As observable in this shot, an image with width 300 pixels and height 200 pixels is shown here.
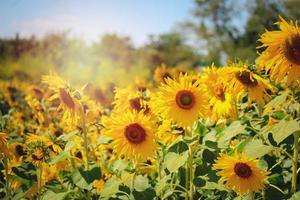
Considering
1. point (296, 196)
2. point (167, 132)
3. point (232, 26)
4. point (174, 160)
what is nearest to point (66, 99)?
point (167, 132)

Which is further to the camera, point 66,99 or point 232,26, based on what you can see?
point 232,26

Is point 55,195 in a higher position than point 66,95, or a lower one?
lower

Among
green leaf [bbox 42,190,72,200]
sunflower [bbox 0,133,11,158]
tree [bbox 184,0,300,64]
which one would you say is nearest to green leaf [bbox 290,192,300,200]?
green leaf [bbox 42,190,72,200]

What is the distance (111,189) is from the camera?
268cm

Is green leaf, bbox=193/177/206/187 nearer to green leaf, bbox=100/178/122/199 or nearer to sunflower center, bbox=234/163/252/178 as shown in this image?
sunflower center, bbox=234/163/252/178

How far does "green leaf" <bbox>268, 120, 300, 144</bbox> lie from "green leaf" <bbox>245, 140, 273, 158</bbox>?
0.09 metres

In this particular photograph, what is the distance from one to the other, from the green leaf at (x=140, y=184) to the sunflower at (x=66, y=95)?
1.61 ft

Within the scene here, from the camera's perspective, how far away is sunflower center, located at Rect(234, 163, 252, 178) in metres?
2.53

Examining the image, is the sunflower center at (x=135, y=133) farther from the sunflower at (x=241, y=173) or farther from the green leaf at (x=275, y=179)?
the green leaf at (x=275, y=179)

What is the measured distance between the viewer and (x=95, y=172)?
9.11ft

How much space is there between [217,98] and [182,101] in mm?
525

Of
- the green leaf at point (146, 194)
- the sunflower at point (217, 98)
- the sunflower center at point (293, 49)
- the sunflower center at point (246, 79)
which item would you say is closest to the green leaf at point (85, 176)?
the green leaf at point (146, 194)

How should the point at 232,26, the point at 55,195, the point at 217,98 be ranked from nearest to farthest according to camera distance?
the point at 55,195 → the point at 217,98 → the point at 232,26

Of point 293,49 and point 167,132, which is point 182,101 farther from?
point 293,49
